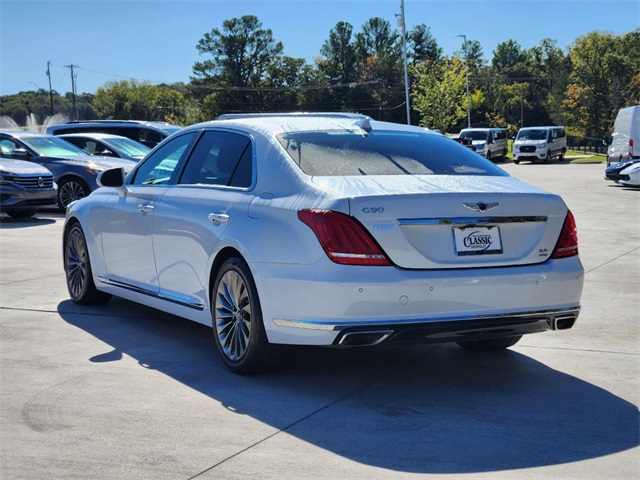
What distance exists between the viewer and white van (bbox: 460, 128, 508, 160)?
172 feet

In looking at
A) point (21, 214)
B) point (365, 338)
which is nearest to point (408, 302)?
point (365, 338)

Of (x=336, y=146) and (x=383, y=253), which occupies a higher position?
(x=336, y=146)

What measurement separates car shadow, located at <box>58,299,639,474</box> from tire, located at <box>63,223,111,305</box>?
1.12 meters

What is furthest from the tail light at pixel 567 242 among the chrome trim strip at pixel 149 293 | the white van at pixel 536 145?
the white van at pixel 536 145

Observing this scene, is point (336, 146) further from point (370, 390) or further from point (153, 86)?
point (153, 86)

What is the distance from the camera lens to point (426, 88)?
89.1m

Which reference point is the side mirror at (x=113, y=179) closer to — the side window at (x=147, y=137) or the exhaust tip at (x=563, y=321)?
the exhaust tip at (x=563, y=321)

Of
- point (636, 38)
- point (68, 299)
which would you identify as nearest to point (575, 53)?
point (636, 38)

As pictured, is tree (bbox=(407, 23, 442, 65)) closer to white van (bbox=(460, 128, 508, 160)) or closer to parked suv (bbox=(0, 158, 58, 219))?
white van (bbox=(460, 128, 508, 160))

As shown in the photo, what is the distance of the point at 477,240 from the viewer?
5.45 metres

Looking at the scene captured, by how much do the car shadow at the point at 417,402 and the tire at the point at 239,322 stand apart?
0.12 m

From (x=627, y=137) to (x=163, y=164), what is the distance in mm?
26043

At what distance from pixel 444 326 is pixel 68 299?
476 centimetres

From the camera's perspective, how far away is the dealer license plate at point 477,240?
541cm
